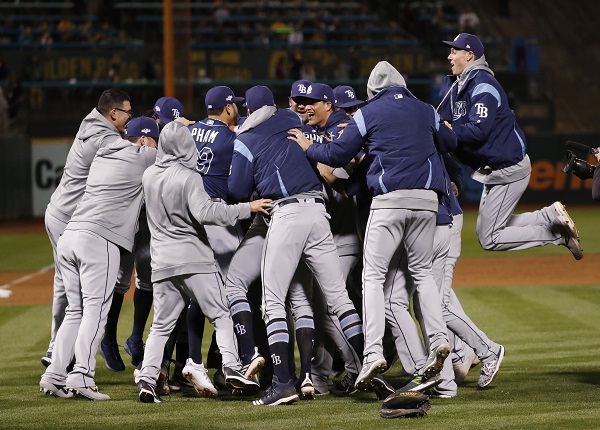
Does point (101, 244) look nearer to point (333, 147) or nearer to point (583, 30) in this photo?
point (333, 147)

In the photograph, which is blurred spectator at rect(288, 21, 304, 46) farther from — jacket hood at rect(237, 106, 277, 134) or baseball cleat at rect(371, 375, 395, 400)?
baseball cleat at rect(371, 375, 395, 400)

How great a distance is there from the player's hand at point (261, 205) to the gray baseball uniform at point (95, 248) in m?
1.01

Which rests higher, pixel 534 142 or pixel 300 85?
pixel 300 85

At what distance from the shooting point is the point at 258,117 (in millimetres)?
7516

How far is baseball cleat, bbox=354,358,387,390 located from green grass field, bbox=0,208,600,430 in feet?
0.65

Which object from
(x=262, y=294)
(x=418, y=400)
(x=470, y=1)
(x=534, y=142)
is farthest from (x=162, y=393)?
(x=470, y=1)

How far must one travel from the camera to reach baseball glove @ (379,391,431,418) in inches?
261

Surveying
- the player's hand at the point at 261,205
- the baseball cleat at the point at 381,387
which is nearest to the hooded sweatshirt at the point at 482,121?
the player's hand at the point at 261,205

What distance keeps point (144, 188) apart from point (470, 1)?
92.8 feet

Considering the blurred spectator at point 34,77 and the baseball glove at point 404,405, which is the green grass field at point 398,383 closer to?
the baseball glove at point 404,405

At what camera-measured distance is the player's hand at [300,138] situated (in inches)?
289

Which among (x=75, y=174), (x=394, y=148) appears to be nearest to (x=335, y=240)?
(x=394, y=148)

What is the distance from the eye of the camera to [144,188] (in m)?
7.41

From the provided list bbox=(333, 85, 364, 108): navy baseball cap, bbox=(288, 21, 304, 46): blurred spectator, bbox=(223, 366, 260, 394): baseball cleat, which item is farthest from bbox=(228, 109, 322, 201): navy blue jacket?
bbox=(288, 21, 304, 46): blurred spectator
